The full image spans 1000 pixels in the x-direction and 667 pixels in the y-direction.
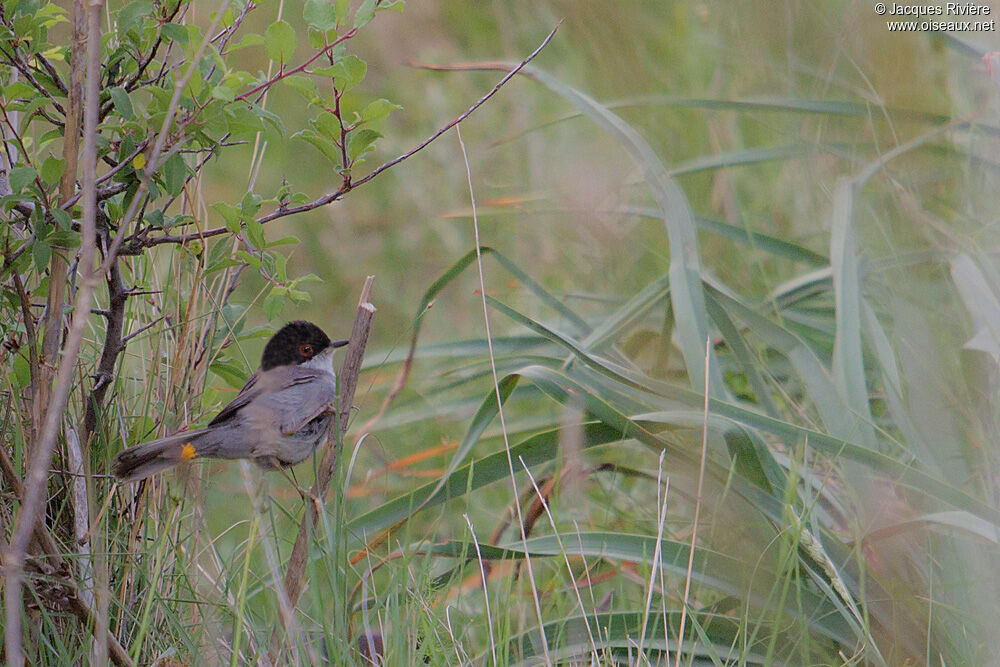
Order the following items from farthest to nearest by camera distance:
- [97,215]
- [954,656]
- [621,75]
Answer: [621,75] < [954,656] < [97,215]

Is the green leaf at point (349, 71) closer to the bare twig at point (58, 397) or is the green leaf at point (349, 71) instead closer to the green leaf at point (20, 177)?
the bare twig at point (58, 397)

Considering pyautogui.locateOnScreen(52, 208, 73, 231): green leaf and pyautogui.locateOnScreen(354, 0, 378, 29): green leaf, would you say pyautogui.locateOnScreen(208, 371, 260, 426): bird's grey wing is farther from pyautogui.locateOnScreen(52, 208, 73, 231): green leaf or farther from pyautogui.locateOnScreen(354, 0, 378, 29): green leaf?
pyautogui.locateOnScreen(354, 0, 378, 29): green leaf

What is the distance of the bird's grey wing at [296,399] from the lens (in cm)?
241

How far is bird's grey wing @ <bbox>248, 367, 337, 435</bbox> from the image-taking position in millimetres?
2408

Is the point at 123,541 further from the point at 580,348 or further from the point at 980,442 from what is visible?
the point at 980,442

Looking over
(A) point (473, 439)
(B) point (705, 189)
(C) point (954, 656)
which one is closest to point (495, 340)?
(A) point (473, 439)

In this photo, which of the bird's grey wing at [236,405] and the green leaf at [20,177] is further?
the bird's grey wing at [236,405]

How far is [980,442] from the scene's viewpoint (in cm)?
231

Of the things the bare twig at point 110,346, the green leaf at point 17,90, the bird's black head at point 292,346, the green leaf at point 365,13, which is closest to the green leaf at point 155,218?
the bare twig at point 110,346

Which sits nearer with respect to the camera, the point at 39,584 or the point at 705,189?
the point at 39,584

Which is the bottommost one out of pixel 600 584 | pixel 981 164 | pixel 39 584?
pixel 600 584

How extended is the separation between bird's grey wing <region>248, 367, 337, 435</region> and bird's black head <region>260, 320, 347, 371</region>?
0.04 metres

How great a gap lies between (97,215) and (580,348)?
116cm

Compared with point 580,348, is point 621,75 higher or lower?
higher
